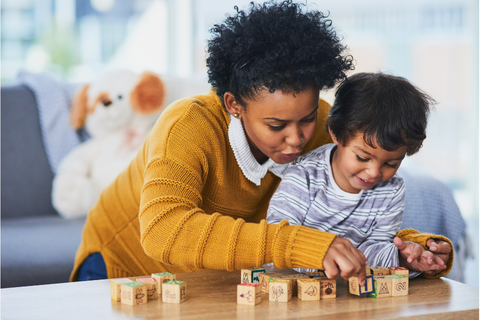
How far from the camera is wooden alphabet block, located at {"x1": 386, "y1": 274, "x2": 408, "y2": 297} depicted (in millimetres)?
834

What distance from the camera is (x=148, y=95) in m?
2.11

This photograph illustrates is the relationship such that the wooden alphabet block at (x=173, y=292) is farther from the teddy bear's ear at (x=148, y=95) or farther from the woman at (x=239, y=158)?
the teddy bear's ear at (x=148, y=95)

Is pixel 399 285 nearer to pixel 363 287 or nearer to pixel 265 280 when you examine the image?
pixel 363 287

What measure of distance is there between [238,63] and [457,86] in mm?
3432

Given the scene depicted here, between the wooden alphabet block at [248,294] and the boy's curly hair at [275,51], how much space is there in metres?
0.40

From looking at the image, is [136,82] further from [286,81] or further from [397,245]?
[397,245]

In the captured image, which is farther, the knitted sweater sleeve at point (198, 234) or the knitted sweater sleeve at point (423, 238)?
the knitted sweater sleeve at point (423, 238)

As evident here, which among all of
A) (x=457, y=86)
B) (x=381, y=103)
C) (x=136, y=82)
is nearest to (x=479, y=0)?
(x=457, y=86)

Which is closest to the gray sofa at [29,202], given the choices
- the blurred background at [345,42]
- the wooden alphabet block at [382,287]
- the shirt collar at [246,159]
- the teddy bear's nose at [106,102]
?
the teddy bear's nose at [106,102]

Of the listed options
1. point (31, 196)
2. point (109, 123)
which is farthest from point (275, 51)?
point (31, 196)

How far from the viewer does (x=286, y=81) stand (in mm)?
965

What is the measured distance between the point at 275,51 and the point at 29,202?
1462 mm

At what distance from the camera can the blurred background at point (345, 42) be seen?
2805mm

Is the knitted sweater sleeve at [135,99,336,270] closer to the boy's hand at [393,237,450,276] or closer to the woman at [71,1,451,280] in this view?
the woman at [71,1,451,280]
